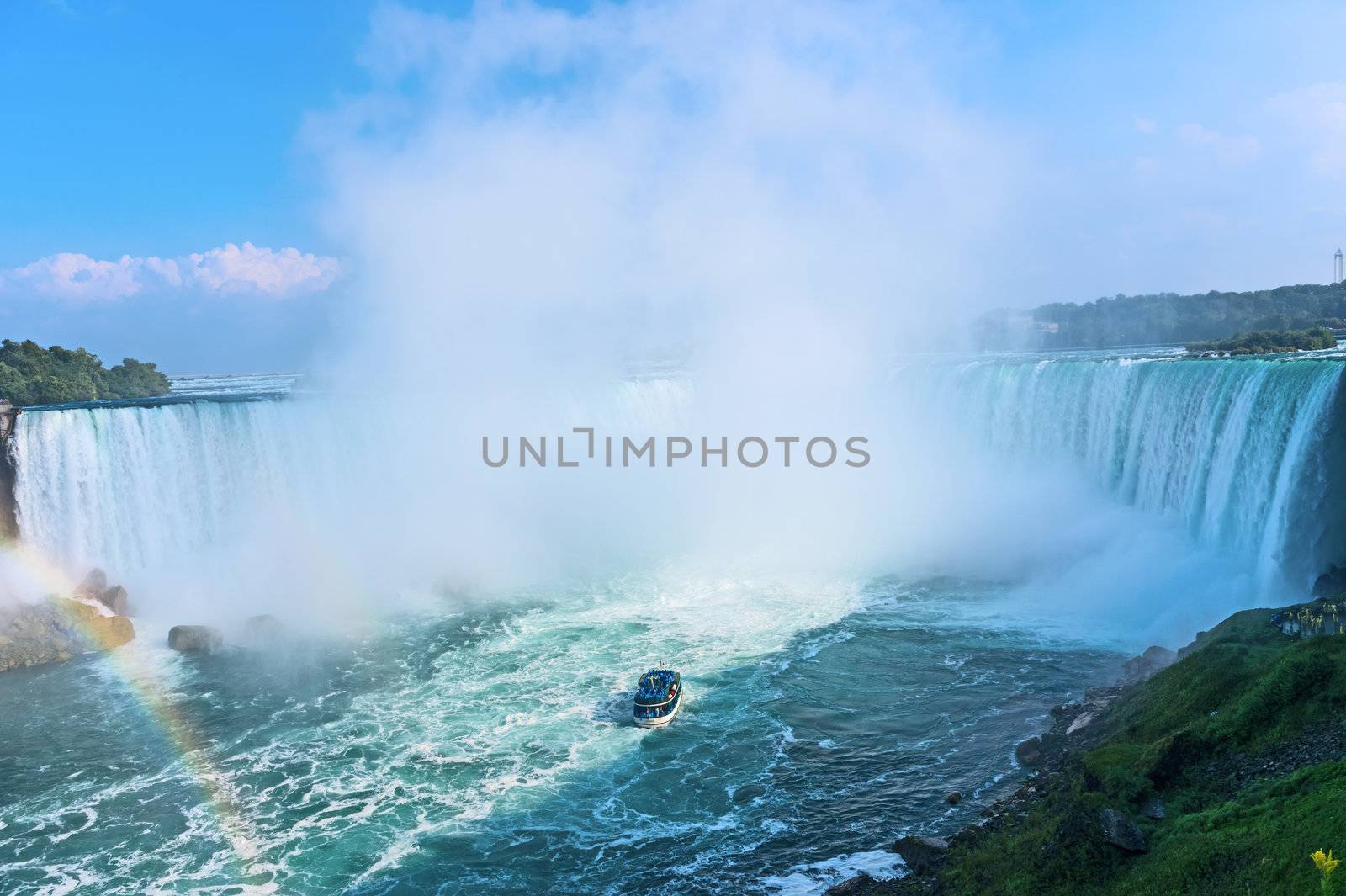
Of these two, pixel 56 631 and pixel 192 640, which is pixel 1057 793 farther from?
pixel 56 631

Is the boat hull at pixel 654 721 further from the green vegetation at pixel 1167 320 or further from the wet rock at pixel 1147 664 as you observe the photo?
the green vegetation at pixel 1167 320

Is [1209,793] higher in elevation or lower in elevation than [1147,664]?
higher

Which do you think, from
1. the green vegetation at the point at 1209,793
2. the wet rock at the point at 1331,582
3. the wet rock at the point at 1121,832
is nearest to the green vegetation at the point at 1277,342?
the wet rock at the point at 1331,582

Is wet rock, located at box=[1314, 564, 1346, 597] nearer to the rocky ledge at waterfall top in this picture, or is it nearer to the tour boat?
the tour boat

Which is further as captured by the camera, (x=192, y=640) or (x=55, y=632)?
(x=55, y=632)

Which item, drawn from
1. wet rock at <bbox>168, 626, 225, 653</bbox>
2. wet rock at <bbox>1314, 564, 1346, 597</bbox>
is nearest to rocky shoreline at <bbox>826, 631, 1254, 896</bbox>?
wet rock at <bbox>1314, 564, 1346, 597</bbox>

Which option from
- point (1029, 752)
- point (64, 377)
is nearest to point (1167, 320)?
point (1029, 752)
